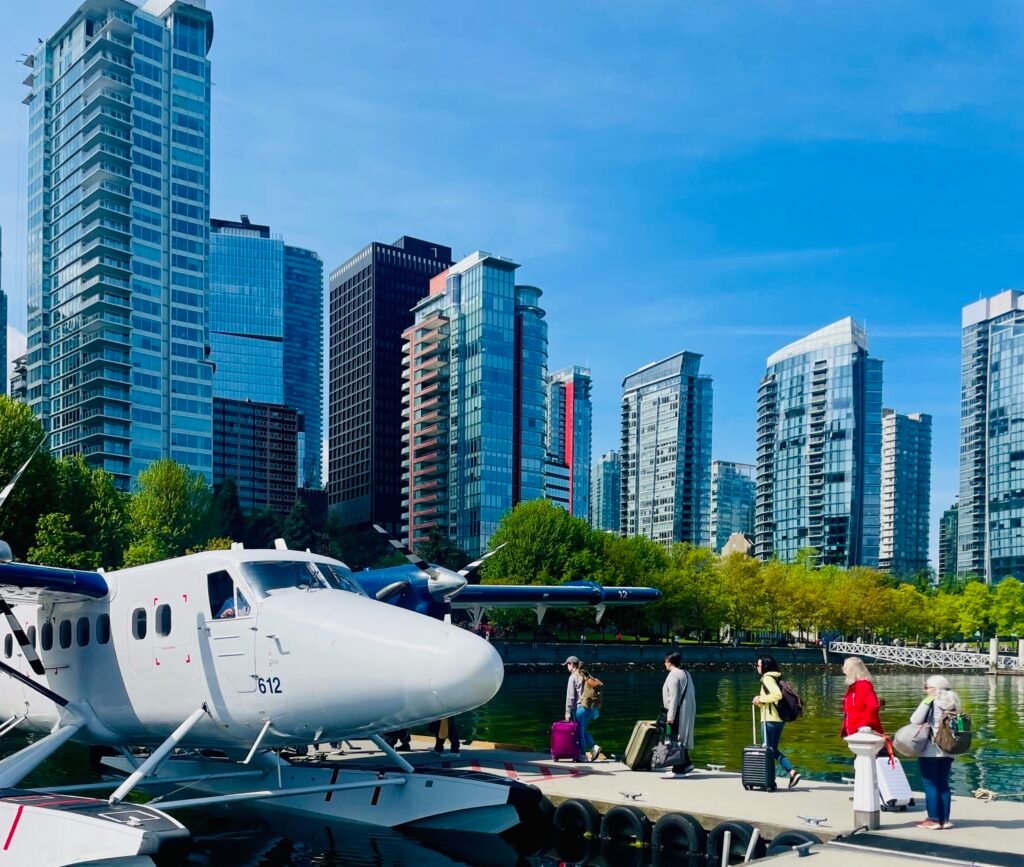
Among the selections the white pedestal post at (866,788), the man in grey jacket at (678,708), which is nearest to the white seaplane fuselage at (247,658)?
the white pedestal post at (866,788)

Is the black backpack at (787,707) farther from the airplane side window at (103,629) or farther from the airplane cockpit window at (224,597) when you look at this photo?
the airplane side window at (103,629)

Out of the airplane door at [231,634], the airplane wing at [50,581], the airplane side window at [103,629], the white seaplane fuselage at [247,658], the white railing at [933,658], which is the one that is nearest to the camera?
the white seaplane fuselage at [247,658]

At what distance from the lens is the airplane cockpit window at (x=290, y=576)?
13789mm

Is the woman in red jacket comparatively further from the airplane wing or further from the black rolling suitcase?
the airplane wing

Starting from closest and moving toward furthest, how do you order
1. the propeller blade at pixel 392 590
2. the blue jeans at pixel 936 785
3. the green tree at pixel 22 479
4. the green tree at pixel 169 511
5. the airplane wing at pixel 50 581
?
the blue jeans at pixel 936 785
the airplane wing at pixel 50 581
the propeller blade at pixel 392 590
the green tree at pixel 22 479
the green tree at pixel 169 511

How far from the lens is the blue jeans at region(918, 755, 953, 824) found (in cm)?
1230

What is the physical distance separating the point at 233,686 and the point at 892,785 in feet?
28.9

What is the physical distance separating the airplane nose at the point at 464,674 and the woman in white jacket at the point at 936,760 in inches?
199

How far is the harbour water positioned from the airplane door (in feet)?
9.65

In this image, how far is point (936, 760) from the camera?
1220 cm

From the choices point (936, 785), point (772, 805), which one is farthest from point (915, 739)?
point (772, 805)

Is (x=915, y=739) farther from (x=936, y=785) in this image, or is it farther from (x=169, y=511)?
Result: (x=169, y=511)

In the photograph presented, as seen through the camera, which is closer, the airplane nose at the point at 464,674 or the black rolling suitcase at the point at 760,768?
the airplane nose at the point at 464,674

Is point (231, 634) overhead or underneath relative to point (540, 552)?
overhead
